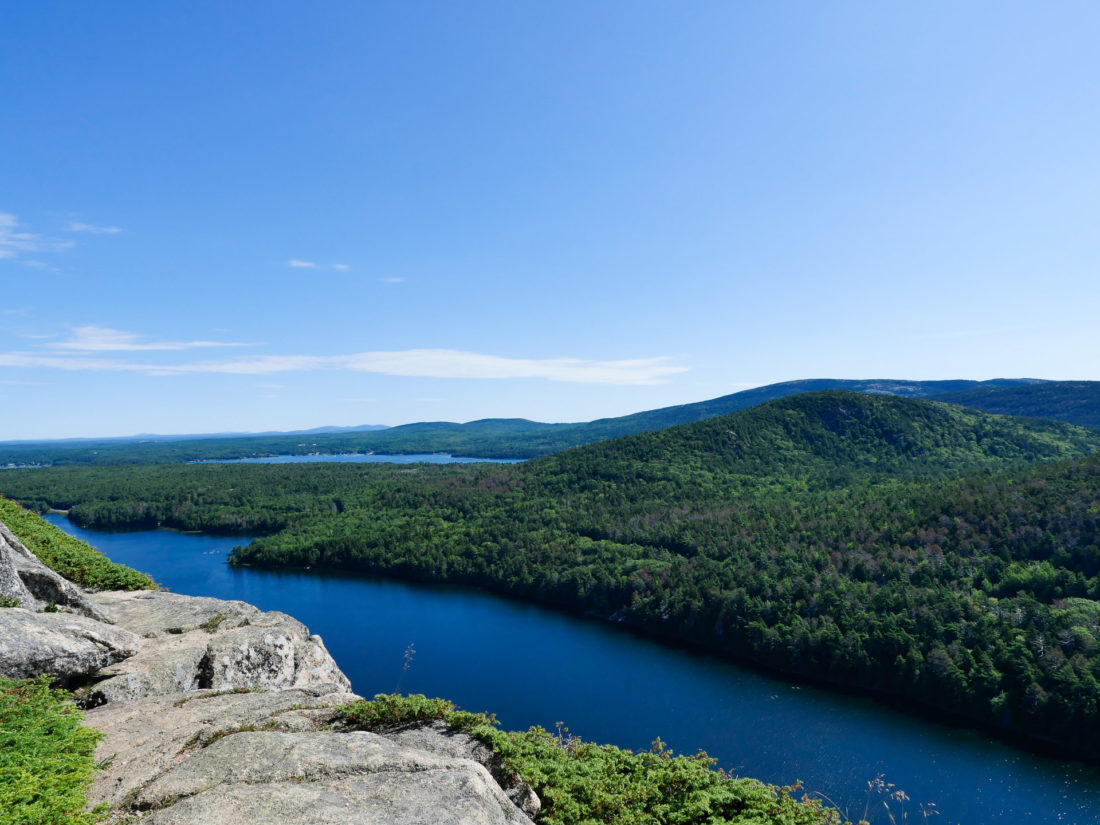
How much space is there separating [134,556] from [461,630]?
95.7 metres

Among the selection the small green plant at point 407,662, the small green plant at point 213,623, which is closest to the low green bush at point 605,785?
the small green plant at point 213,623

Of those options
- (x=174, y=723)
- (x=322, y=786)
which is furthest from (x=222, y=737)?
(x=322, y=786)

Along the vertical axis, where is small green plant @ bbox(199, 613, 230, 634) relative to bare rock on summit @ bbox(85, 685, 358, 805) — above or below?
below

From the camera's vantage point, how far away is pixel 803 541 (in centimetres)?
10431

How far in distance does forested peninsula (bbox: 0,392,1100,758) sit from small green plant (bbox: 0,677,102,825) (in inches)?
3006

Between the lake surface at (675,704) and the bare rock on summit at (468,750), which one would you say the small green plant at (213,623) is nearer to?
the bare rock on summit at (468,750)

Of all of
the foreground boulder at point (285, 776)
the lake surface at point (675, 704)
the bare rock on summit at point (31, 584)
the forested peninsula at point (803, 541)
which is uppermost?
the bare rock on summit at point (31, 584)

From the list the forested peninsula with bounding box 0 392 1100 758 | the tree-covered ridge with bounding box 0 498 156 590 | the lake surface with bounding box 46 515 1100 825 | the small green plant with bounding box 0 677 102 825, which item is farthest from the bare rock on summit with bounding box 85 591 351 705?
the forested peninsula with bounding box 0 392 1100 758

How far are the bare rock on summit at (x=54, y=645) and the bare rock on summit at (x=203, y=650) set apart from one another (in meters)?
0.82

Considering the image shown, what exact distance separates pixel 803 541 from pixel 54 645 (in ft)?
356

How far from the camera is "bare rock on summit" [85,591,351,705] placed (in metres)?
22.0

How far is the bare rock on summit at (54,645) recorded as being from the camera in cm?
1819

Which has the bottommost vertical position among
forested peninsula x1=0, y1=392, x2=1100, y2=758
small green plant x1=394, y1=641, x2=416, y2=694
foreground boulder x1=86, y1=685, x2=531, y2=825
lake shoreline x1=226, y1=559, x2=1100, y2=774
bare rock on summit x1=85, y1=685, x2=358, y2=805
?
lake shoreline x1=226, y1=559, x2=1100, y2=774

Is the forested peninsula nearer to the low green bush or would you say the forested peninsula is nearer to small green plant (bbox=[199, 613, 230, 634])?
the low green bush
